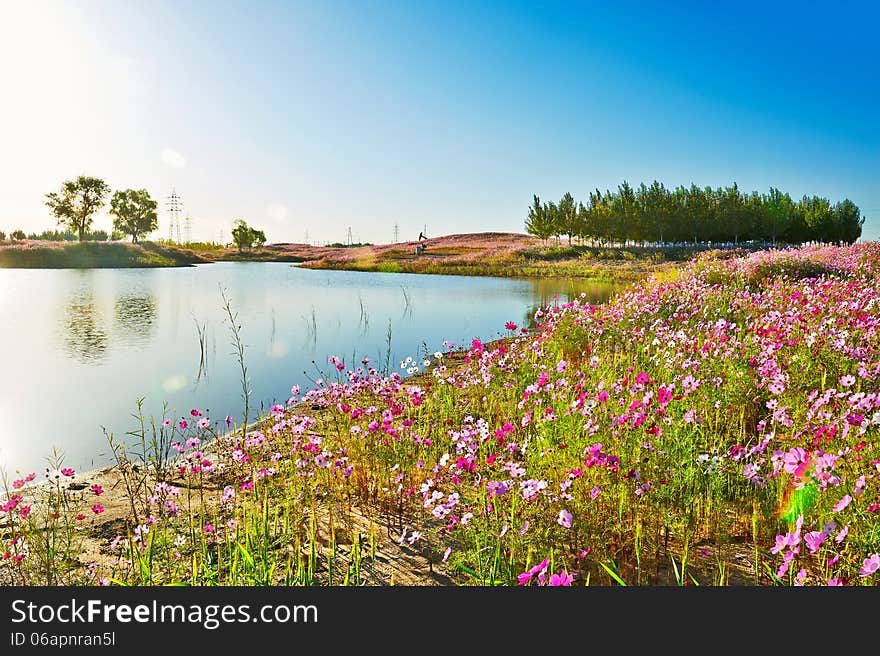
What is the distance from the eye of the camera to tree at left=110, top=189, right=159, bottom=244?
70.8 m

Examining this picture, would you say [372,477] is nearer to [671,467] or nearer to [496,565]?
[496,565]

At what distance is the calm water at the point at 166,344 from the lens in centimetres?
717

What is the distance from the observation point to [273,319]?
16250mm

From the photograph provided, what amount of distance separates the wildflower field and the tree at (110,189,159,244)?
77.2m

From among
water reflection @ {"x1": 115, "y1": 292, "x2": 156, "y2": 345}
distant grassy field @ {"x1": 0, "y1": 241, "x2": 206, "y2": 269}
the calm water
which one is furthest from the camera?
distant grassy field @ {"x1": 0, "y1": 241, "x2": 206, "y2": 269}

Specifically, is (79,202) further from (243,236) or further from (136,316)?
(136,316)

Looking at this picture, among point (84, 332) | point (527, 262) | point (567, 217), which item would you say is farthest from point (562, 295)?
point (567, 217)

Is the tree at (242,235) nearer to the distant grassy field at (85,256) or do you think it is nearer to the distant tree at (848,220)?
the distant grassy field at (85,256)

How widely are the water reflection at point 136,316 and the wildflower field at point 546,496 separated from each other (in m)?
8.61

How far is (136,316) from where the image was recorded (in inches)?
634

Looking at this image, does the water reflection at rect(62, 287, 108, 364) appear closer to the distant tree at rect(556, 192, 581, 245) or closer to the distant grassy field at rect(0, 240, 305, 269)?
the distant grassy field at rect(0, 240, 305, 269)

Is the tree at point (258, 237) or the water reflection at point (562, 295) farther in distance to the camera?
the tree at point (258, 237)

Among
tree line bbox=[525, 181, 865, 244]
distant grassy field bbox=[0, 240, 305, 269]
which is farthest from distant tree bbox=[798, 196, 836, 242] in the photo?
distant grassy field bbox=[0, 240, 305, 269]

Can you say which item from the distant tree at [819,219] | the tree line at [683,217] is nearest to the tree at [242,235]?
the tree line at [683,217]
